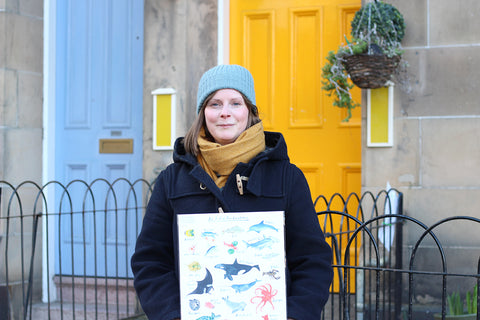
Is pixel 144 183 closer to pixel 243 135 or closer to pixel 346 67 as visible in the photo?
pixel 346 67

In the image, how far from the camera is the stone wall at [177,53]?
4.87 m

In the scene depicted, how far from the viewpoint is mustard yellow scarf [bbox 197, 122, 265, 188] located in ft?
6.39

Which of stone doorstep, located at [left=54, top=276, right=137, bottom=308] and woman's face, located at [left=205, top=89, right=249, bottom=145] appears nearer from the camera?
woman's face, located at [left=205, top=89, right=249, bottom=145]

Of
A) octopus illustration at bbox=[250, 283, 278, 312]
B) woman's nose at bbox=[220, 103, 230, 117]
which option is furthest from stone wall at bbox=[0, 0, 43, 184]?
octopus illustration at bbox=[250, 283, 278, 312]

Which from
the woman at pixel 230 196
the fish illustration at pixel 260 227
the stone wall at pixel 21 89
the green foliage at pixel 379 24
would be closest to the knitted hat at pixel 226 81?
the woman at pixel 230 196

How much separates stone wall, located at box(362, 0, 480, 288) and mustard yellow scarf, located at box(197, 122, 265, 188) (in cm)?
250

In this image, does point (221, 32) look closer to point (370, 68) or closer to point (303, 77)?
point (303, 77)

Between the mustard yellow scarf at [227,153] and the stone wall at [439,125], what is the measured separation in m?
→ 2.50

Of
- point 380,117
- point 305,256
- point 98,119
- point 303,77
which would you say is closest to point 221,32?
point 303,77

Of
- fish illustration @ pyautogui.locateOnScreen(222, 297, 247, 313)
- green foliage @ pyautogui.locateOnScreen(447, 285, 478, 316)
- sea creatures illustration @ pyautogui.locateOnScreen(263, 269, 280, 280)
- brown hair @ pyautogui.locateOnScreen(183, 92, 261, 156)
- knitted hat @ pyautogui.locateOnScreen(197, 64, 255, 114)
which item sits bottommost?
green foliage @ pyautogui.locateOnScreen(447, 285, 478, 316)

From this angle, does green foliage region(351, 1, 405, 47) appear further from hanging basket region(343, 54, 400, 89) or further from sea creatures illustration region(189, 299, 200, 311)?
sea creatures illustration region(189, 299, 200, 311)

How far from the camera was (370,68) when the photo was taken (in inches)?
160

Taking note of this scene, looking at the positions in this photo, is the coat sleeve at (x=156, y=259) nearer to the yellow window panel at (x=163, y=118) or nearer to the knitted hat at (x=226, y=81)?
the knitted hat at (x=226, y=81)

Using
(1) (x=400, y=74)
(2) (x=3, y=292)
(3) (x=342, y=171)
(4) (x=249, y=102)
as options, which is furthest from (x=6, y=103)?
(4) (x=249, y=102)
